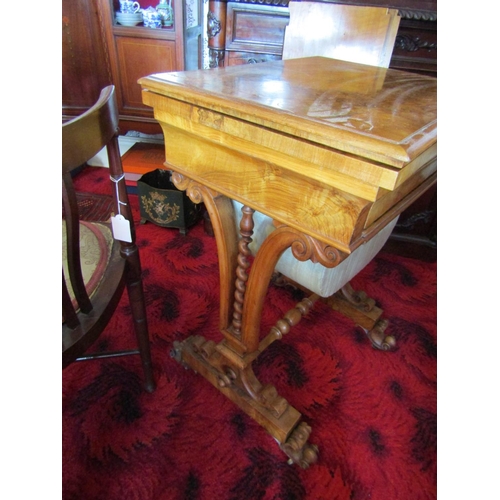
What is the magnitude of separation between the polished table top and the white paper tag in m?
0.16

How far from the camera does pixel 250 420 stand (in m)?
0.99

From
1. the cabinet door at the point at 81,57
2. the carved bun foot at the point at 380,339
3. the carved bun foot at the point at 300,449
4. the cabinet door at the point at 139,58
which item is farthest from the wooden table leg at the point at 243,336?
the cabinet door at the point at 81,57

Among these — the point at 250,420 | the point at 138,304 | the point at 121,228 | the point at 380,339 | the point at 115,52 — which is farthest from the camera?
the point at 115,52

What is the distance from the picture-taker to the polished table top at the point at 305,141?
0.45 m

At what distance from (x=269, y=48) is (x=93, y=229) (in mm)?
982

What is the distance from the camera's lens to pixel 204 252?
1638 millimetres

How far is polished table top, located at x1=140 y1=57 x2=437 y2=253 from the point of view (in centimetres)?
45

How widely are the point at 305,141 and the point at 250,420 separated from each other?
0.83 metres

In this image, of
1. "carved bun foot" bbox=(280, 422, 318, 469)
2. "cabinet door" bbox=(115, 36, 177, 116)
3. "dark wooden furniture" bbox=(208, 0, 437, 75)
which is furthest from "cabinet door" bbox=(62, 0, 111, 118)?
"carved bun foot" bbox=(280, 422, 318, 469)

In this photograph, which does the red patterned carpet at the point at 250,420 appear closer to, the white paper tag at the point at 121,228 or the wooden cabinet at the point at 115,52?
the white paper tag at the point at 121,228

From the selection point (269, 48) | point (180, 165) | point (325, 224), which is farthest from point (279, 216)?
point (269, 48)

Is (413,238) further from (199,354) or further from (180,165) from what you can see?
(180,165)

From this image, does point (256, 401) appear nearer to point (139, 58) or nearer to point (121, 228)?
point (121, 228)

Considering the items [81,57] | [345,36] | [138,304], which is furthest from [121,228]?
[81,57]
